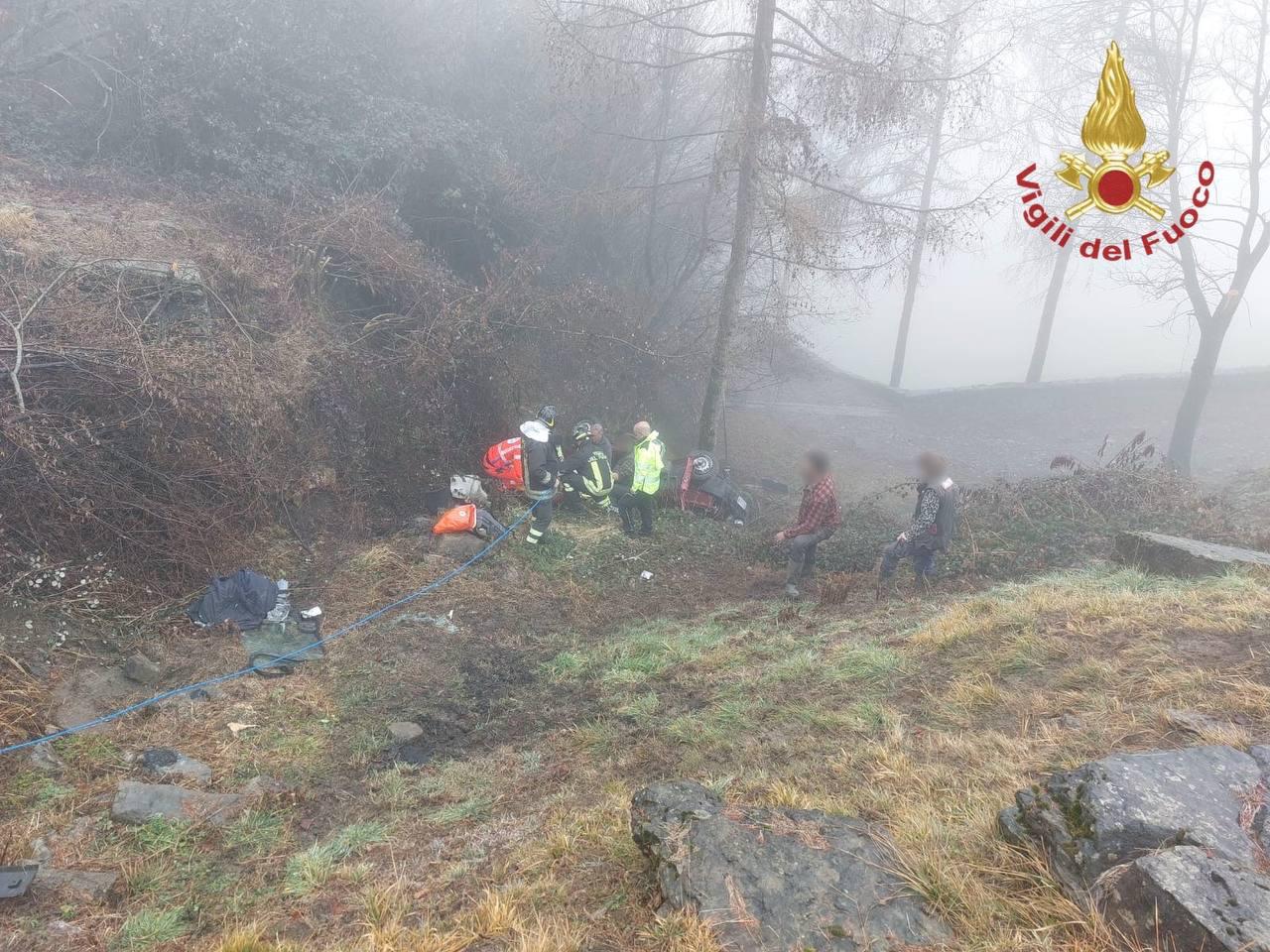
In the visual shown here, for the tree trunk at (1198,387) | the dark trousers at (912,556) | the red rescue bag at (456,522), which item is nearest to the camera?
the dark trousers at (912,556)

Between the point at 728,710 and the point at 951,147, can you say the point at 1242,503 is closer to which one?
the point at 728,710

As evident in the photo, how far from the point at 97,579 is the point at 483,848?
4.26 meters

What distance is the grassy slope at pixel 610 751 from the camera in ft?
10.0

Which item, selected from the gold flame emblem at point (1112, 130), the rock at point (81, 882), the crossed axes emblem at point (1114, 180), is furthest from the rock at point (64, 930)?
the gold flame emblem at point (1112, 130)

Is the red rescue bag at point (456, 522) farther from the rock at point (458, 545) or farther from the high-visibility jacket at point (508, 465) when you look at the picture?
the high-visibility jacket at point (508, 465)

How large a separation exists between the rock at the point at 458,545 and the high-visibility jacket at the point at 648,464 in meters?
1.97

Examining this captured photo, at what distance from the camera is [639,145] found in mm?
14094

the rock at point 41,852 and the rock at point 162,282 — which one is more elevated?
the rock at point 162,282

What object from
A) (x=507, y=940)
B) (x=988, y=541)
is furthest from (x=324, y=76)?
(x=507, y=940)

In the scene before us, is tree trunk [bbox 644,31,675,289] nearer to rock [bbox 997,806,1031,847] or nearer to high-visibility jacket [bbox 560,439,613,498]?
high-visibility jacket [bbox 560,439,613,498]

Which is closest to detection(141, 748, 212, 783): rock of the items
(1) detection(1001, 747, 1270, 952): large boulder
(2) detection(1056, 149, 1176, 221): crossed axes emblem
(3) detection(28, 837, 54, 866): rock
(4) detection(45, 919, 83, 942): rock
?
(3) detection(28, 837, 54, 866): rock

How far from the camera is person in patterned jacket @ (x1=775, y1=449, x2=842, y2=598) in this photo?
25.0 ft

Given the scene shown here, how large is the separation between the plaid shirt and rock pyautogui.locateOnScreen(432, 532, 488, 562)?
3325mm

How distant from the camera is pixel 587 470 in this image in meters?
9.14
